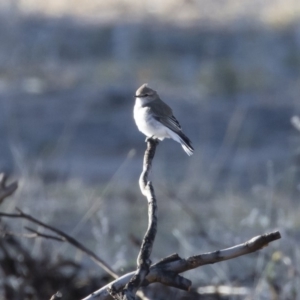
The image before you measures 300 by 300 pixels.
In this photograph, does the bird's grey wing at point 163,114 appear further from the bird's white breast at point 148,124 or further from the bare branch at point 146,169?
the bare branch at point 146,169

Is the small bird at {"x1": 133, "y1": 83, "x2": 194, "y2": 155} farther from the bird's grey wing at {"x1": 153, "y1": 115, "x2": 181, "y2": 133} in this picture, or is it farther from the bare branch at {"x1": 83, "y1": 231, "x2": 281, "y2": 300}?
the bare branch at {"x1": 83, "y1": 231, "x2": 281, "y2": 300}

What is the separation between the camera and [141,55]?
19141mm

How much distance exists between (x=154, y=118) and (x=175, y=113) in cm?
1086

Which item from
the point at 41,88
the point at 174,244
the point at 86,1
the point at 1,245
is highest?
the point at 86,1

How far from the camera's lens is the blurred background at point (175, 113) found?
7992 millimetres

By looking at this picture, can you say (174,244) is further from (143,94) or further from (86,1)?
(86,1)

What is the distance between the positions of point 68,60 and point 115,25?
178 centimetres

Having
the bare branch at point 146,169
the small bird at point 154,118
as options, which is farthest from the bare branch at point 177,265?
the small bird at point 154,118

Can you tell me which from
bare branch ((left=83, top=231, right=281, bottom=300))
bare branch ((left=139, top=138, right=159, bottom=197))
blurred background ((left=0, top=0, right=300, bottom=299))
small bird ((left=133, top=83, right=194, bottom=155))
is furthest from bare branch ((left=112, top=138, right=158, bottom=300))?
small bird ((left=133, top=83, right=194, bottom=155))

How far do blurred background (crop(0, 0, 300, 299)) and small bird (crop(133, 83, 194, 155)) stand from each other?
72 cm

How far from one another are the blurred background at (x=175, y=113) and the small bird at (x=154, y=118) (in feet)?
2.36

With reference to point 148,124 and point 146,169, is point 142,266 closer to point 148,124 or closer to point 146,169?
point 146,169

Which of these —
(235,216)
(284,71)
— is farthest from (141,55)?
(235,216)

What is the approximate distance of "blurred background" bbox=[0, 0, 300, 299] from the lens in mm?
7992
